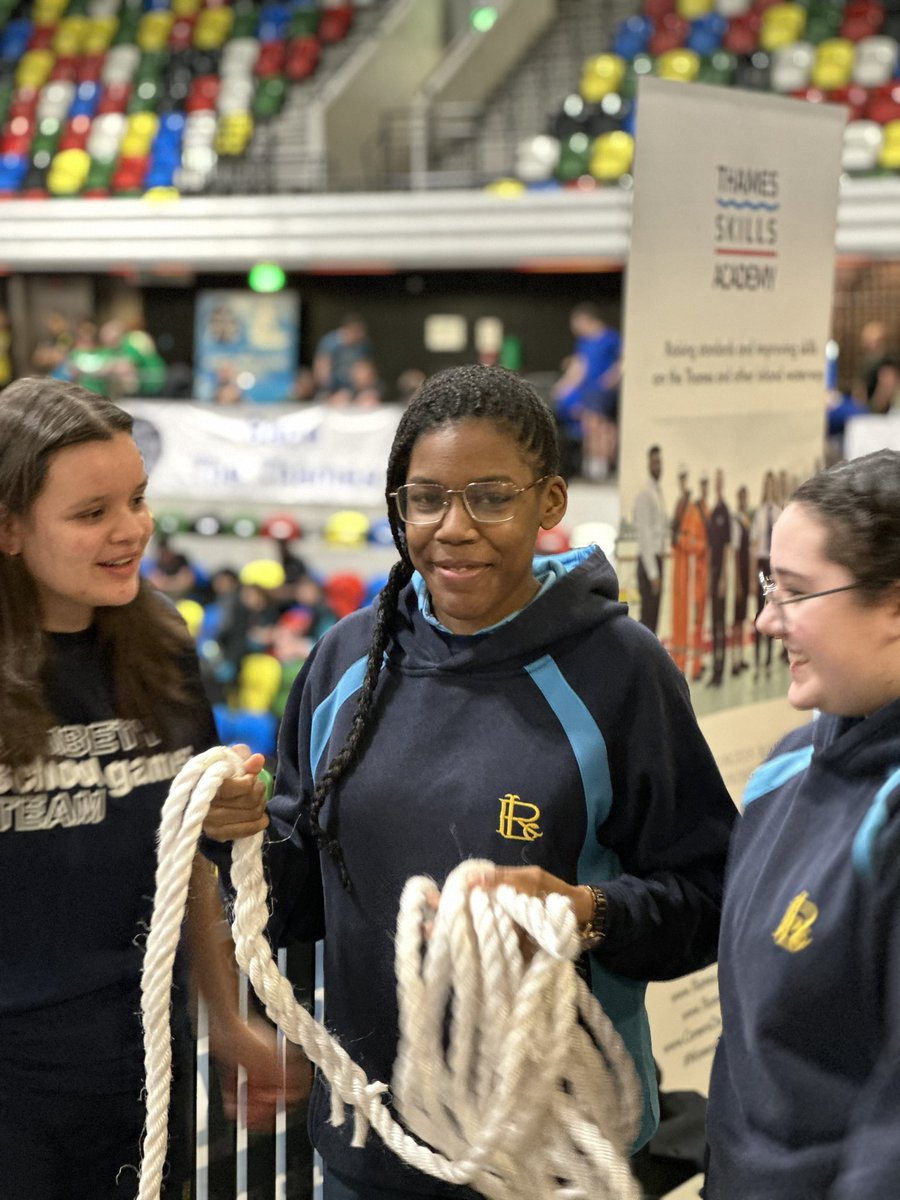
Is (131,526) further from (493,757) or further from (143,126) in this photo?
(143,126)

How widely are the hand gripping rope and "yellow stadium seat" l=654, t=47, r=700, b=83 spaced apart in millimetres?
10780

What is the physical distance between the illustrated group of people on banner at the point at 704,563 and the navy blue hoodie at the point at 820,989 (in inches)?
53.5

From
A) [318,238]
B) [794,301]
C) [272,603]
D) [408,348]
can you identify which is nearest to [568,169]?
[318,238]

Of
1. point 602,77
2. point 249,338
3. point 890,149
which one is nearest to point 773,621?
point 890,149

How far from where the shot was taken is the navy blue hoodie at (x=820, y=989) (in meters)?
1.32

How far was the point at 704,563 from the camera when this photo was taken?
9.84 feet

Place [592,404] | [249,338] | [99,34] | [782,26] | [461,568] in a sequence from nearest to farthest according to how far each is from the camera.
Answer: [461,568]
[592,404]
[782,26]
[249,338]
[99,34]

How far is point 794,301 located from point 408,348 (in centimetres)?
1066

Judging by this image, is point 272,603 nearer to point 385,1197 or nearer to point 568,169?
point 568,169

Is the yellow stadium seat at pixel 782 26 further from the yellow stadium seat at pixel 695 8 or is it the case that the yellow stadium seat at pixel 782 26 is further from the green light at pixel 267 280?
the green light at pixel 267 280

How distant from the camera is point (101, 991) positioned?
1.80 meters

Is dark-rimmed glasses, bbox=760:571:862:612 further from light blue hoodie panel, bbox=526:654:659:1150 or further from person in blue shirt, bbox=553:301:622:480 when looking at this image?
person in blue shirt, bbox=553:301:622:480

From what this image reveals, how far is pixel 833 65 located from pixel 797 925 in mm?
10896

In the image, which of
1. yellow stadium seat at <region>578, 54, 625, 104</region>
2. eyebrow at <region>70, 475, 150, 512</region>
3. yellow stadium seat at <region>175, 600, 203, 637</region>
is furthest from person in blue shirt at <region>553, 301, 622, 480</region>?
eyebrow at <region>70, 475, 150, 512</region>
